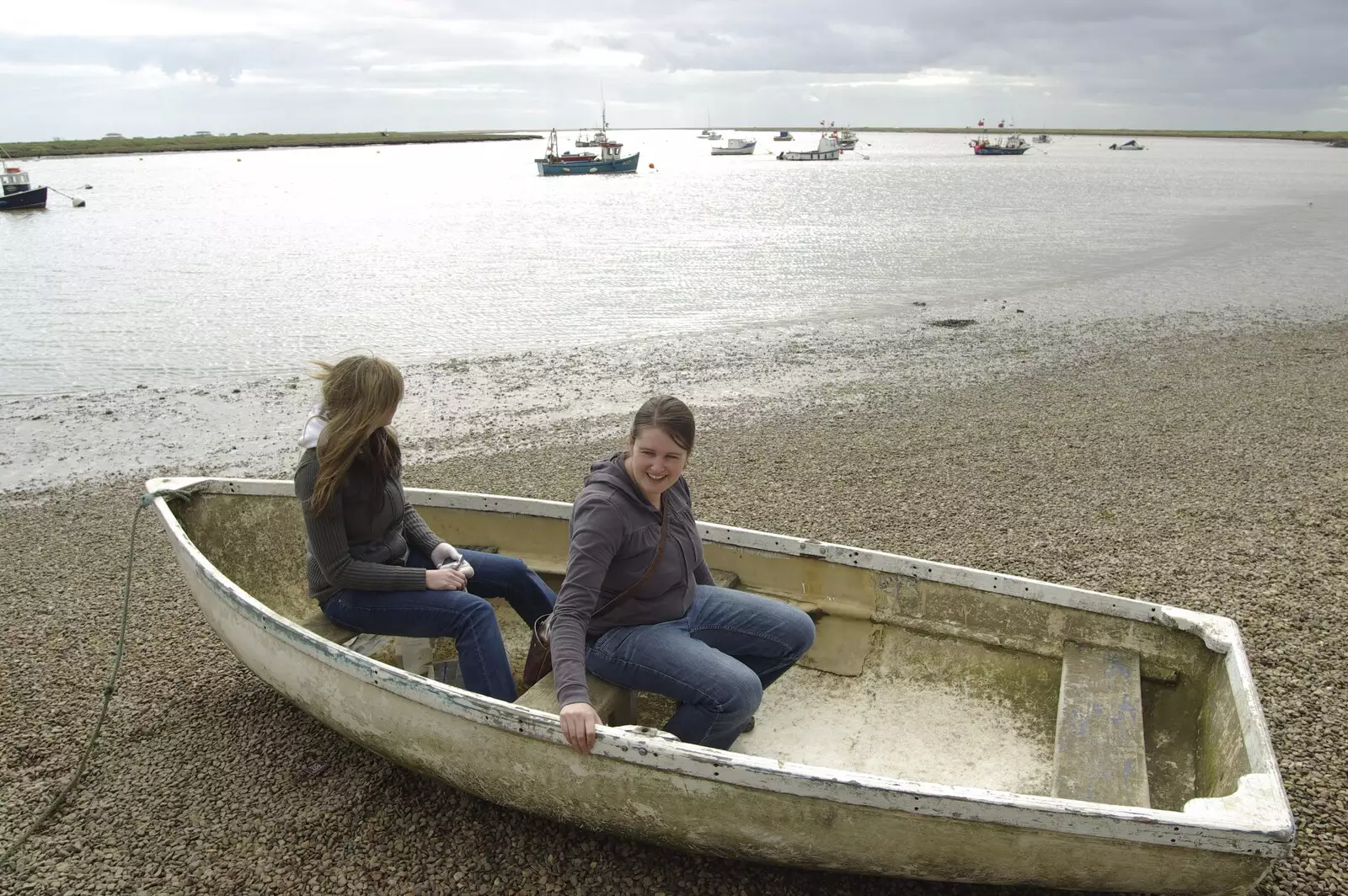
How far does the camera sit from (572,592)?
409 centimetres

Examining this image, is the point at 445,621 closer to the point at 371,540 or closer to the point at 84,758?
the point at 371,540

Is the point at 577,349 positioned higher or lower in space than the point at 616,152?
lower

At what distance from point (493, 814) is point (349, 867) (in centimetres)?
73

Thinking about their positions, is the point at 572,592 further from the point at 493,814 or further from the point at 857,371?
the point at 857,371

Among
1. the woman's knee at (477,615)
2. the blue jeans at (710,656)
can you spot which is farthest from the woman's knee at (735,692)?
the woman's knee at (477,615)

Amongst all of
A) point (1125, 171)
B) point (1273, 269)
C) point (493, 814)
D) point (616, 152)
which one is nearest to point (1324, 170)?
point (1125, 171)

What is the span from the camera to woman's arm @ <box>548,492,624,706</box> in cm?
406

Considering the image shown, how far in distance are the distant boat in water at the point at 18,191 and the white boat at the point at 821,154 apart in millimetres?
100321

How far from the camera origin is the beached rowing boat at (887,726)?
3555mm

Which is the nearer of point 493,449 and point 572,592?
point 572,592

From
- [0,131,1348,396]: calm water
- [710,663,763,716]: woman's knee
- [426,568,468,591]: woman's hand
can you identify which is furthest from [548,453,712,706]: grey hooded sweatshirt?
[0,131,1348,396]: calm water

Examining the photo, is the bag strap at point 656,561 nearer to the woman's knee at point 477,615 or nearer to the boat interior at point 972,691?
the boat interior at point 972,691

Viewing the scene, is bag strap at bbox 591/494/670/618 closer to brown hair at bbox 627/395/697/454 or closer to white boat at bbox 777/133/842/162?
brown hair at bbox 627/395/697/454

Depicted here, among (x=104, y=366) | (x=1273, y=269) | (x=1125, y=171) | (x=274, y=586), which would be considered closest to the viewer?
(x=274, y=586)
